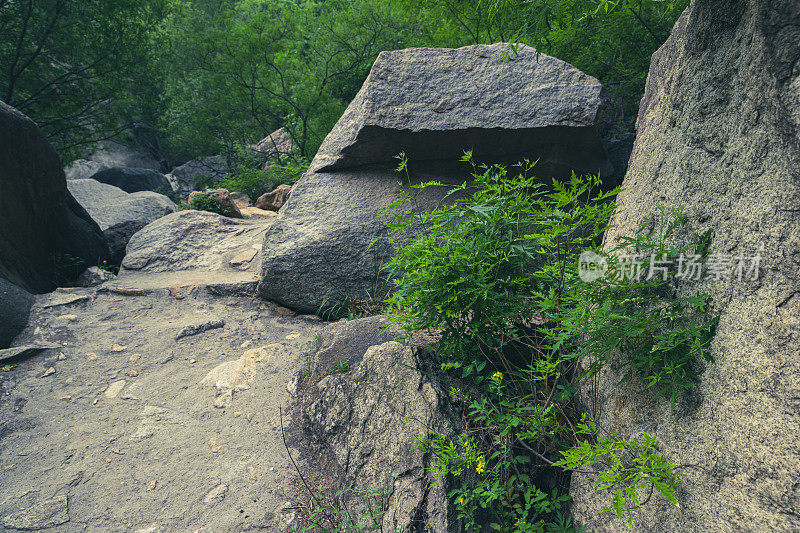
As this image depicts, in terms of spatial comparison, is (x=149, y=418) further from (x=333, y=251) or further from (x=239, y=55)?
(x=239, y=55)

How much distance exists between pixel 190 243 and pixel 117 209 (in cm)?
340

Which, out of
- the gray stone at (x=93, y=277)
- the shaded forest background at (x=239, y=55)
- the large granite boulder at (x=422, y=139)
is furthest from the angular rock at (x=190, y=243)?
the shaded forest background at (x=239, y=55)

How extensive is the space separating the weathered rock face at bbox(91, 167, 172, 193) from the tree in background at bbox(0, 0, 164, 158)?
437 centimetres

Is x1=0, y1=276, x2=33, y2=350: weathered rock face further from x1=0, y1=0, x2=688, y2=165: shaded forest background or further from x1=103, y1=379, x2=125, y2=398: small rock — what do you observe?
x1=0, y1=0, x2=688, y2=165: shaded forest background

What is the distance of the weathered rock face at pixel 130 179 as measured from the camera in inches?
623

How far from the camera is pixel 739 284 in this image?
1629mm

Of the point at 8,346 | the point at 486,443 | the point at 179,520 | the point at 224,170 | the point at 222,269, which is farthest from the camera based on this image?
the point at 224,170

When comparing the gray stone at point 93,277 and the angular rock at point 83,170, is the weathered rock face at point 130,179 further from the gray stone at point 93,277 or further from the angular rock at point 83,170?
the gray stone at point 93,277

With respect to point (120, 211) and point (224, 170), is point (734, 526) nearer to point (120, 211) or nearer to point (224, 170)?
point (120, 211)

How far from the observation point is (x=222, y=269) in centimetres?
632

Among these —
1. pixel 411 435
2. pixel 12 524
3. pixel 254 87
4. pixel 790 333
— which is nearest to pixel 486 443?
pixel 411 435

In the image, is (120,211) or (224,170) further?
(224,170)

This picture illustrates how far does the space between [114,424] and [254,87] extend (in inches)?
432

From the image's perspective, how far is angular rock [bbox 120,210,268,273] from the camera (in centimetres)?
663
